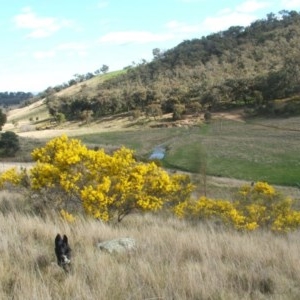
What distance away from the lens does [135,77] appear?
606 ft

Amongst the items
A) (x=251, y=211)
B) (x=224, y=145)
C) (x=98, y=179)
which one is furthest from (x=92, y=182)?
(x=224, y=145)

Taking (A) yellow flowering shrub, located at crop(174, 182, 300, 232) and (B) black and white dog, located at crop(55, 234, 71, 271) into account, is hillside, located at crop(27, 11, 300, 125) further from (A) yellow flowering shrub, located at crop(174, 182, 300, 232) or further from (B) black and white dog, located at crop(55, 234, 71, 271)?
(B) black and white dog, located at crop(55, 234, 71, 271)

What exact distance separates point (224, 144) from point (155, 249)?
206ft

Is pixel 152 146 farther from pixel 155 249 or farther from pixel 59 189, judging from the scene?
pixel 155 249

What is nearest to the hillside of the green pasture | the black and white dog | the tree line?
the tree line

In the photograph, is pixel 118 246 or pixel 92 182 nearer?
pixel 118 246

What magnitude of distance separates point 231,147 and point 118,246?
60.5 m

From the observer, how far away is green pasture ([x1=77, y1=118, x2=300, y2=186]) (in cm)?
4972

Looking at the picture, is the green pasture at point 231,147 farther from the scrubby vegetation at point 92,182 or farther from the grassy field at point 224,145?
the scrubby vegetation at point 92,182

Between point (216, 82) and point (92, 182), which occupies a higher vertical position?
point (92, 182)

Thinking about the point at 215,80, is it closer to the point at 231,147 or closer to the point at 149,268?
the point at 231,147

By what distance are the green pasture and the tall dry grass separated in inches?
1315

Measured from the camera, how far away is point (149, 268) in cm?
479

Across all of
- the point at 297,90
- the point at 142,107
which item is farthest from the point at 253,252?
the point at 142,107
